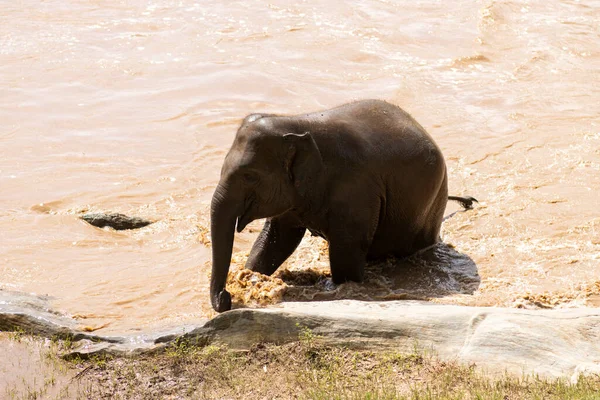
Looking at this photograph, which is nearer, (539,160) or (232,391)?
(232,391)

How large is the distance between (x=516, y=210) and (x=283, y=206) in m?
3.97

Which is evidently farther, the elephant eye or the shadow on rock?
the shadow on rock

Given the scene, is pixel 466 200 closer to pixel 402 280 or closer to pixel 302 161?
pixel 402 280

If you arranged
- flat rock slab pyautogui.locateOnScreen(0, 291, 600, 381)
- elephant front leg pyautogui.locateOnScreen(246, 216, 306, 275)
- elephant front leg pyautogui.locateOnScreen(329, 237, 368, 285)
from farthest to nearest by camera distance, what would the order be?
elephant front leg pyautogui.locateOnScreen(246, 216, 306, 275)
elephant front leg pyautogui.locateOnScreen(329, 237, 368, 285)
flat rock slab pyautogui.locateOnScreen(0, 291, 600, 381)

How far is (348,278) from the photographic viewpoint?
9.47 m

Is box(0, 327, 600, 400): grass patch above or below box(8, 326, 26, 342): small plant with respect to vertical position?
above

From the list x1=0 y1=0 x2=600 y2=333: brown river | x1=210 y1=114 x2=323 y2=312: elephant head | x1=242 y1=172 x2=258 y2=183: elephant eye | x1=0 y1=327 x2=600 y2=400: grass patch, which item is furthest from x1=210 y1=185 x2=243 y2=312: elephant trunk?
x1=0 y1=327 x2=600 y2=400: grass patch

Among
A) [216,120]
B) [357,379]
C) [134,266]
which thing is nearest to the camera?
[357,379]

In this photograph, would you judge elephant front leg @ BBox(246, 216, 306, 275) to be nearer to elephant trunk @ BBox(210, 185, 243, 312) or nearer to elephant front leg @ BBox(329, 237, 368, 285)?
elephant front leg @ BBox(329, 237, 368, 285)

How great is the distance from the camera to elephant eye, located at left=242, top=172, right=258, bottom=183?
28.5 feet

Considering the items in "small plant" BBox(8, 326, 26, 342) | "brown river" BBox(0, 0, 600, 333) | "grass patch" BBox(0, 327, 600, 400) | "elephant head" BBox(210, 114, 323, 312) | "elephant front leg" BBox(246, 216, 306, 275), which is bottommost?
"brown river" BBox(0, 0, 600, 333)

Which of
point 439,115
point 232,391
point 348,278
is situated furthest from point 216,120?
point 232,391

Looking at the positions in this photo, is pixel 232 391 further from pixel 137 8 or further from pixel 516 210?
pixel 137 8

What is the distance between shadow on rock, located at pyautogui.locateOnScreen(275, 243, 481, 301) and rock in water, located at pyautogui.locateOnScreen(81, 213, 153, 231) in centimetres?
239
